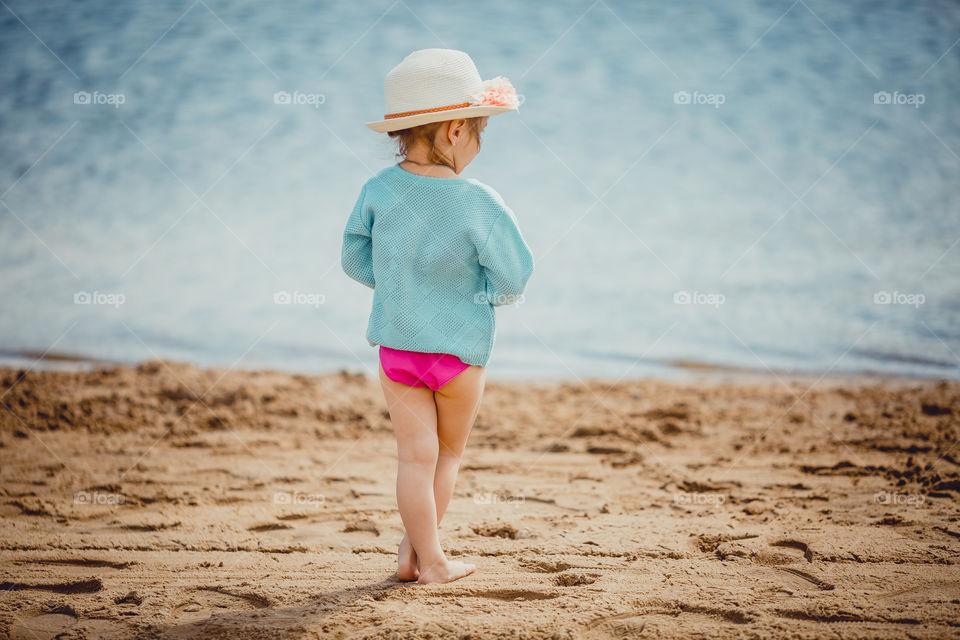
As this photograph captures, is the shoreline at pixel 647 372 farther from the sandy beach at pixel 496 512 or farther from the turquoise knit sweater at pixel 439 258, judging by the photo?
the turquoise knit sweater at pixel 439 258

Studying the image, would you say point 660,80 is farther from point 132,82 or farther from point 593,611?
point 593,611

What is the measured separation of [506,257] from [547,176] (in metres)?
7.90

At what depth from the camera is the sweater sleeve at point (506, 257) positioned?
2.34 metres

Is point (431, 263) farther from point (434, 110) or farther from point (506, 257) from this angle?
point (434, 110)

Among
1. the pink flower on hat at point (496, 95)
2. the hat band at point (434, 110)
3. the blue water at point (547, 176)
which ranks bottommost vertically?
the hat band at point (434, 110)

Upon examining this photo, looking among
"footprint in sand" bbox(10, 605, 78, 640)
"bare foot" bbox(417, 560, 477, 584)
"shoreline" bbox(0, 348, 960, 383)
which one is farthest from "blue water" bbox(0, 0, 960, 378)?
"footprint in sand" bbox(10, 605, 78, 640)

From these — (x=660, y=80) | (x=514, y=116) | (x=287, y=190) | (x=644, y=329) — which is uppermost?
(x=660, y=80)

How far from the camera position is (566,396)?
17.5 feet

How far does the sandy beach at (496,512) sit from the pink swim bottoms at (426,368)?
2.29ft

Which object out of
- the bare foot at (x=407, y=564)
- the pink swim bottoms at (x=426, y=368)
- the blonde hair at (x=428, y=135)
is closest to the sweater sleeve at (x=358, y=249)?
the blonde hair at (x=428, y=135)

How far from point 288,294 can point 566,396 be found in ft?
12.4

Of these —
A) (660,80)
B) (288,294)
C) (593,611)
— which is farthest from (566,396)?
(660,80)

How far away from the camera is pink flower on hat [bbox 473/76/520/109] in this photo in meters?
2.37

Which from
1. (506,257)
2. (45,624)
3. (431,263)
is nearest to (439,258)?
(431,263)
